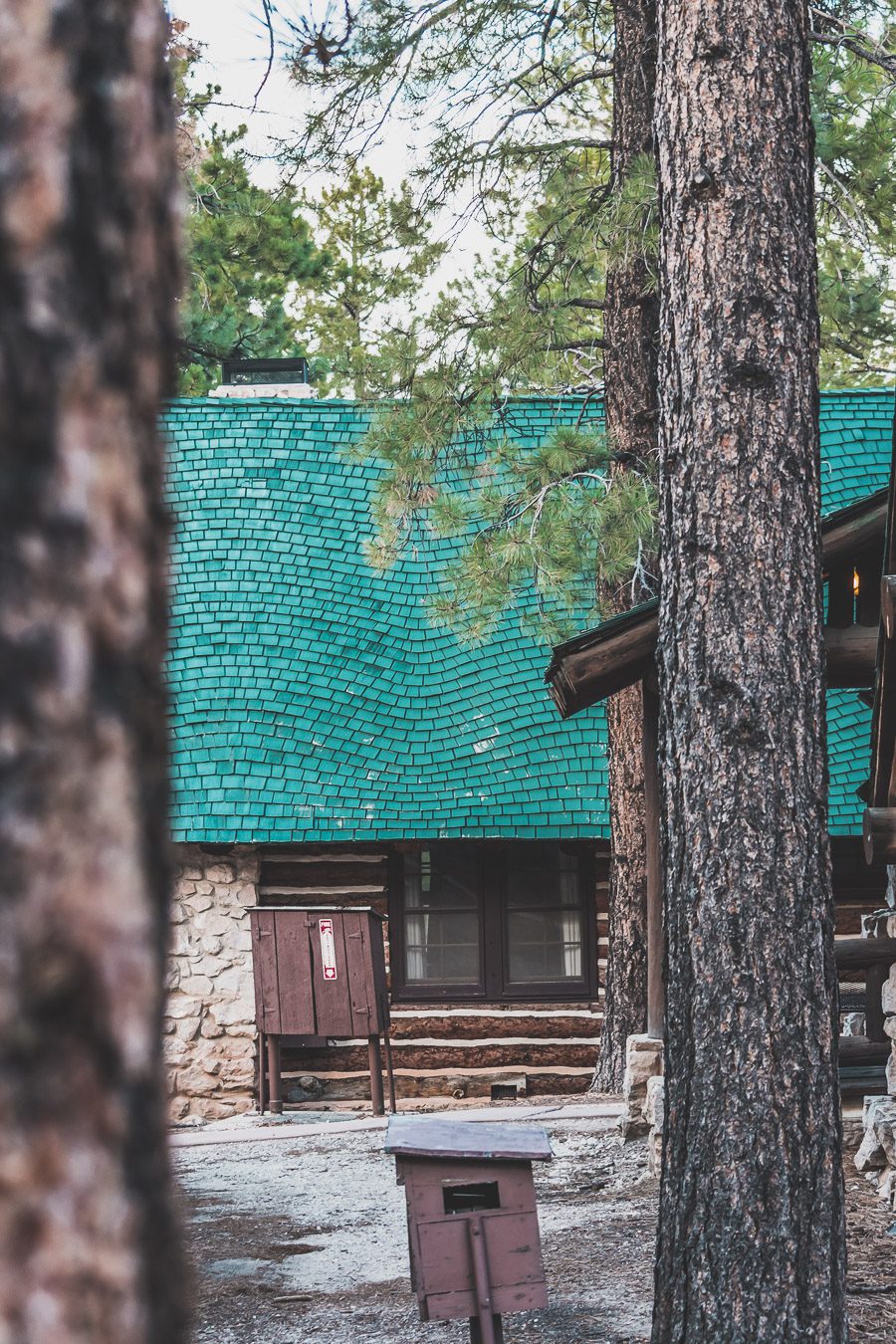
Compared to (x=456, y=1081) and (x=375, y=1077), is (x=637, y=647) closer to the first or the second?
(x=375, y=1077)

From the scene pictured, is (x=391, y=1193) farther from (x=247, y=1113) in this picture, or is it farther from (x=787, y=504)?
(x=787, y=504)

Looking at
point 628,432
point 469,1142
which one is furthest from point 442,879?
point 469,1142

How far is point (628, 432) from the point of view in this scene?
10609 mm

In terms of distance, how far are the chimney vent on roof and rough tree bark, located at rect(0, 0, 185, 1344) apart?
15.8 metres

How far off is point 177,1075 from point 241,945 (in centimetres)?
Result: 120

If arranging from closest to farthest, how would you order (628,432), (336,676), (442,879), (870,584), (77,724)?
(77,724) < (870,584) < (628,432) < (442,879) < (336,676)

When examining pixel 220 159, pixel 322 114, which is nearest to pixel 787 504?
pixel 322 114

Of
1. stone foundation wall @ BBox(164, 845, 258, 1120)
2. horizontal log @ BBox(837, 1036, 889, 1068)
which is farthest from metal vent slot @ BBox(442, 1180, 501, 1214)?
stone foundation wall @ BBox(164, 845, 258, 1120)

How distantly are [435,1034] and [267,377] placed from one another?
841cm

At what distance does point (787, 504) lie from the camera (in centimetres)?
448

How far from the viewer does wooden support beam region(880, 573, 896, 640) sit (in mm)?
5512

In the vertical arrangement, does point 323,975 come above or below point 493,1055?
above

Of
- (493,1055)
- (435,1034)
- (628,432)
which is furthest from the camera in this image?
(435,1034)

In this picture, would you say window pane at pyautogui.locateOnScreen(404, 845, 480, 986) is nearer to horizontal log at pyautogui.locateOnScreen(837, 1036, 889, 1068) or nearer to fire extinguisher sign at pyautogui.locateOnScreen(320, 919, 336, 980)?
fire extinguisher sign at pyautogui.locateOnScreen(320, 919, 336, 980)
